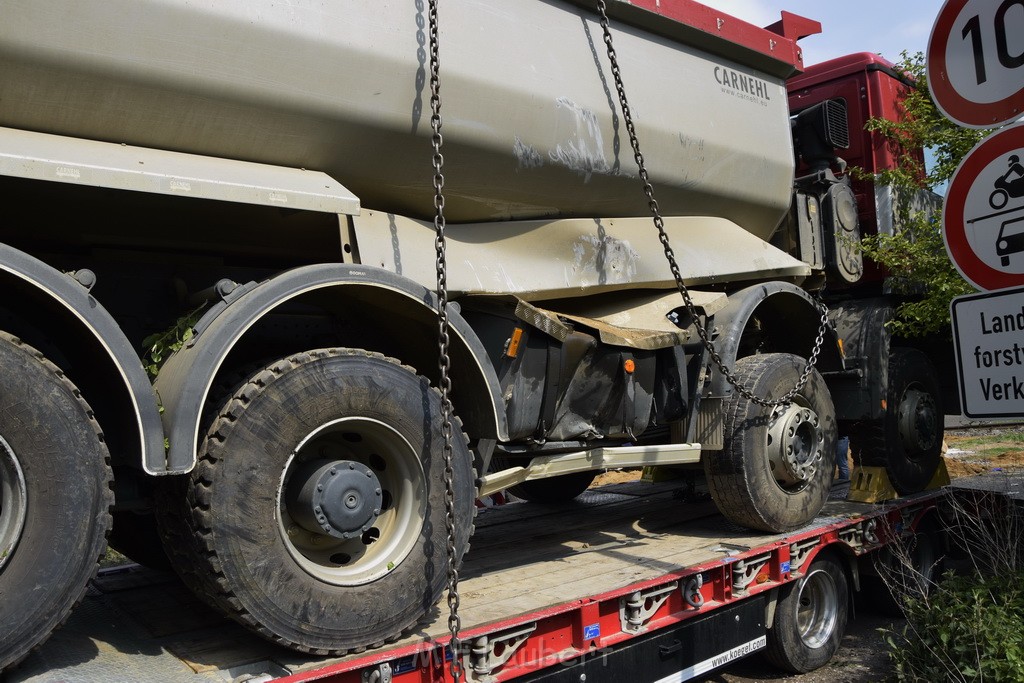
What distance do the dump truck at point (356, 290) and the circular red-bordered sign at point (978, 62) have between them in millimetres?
1514

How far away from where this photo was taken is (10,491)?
2.46 metres

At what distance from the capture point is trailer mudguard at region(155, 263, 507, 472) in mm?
2750

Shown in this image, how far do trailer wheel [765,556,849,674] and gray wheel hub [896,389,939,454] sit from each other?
1.41m

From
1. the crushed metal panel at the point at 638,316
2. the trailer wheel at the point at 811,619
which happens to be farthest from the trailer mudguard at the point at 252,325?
the trailer wheel at the point at 811,619

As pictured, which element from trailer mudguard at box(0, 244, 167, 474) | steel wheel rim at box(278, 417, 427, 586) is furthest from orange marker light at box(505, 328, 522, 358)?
Answer: trailer mudguard at box(0, 244, 167, 474)

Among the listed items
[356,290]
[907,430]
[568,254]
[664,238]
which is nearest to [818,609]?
[907,430]

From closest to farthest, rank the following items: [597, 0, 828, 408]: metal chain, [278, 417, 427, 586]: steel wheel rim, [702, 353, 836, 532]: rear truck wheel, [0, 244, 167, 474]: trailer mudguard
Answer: [0, 244, 167, 474]: trailer mudguard, [278, 417, 427, 586]: steel wheel rim, [597, 0, 828, 408]: metal chain, [702, 353, 836, 532]: rear truck wheel

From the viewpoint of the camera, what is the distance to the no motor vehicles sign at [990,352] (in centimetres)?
271

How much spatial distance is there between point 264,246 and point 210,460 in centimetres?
124

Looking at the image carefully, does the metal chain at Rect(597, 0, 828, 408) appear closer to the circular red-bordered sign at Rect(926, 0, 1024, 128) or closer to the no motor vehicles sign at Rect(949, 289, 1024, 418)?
the circular red-bordered sign at Rect(926, 0, 1024, 128)

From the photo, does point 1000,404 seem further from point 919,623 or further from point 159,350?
point 159,350

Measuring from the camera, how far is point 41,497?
2477 mm

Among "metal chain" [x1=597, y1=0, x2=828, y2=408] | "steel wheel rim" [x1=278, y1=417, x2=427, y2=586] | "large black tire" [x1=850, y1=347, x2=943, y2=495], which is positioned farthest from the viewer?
"large black tire" [x1=850, y1=347, x2=943, y2=495]

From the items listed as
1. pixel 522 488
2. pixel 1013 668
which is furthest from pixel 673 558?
pixel 522 488
